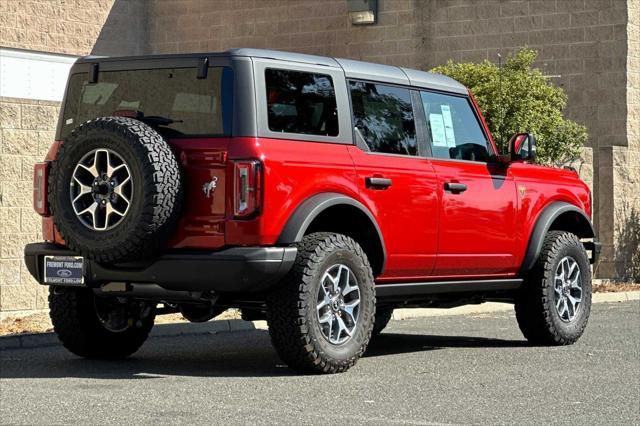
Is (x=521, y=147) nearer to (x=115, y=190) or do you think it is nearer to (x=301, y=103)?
(x=301, y=103)

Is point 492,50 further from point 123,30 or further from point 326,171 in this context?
point 326,171

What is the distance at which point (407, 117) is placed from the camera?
1050cm

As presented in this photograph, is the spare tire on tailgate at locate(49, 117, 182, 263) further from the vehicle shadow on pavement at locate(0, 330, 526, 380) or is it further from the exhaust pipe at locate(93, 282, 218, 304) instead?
the vehicle shadow on pavement at locate(0, 330, 526, 380)

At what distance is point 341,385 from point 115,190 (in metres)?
1.92

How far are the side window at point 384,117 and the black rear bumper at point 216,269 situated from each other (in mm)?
1431

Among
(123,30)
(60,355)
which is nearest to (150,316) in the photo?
(60,355)

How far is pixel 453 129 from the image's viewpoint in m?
11.0

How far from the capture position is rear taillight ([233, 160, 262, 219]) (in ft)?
29.0

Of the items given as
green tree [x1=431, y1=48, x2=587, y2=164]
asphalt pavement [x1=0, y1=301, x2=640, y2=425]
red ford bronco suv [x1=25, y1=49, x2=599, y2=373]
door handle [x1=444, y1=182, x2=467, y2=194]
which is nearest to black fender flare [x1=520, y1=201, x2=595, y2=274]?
red ford bronco suv [x1=25, y1=49, x2=599, y2=373]

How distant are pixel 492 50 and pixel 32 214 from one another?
1269cm

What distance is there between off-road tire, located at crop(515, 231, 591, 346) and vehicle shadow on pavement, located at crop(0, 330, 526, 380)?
0.30 m

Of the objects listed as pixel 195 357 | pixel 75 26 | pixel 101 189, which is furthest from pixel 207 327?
pixel 75 26

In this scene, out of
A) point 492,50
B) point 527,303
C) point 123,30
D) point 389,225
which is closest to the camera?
point 389,225

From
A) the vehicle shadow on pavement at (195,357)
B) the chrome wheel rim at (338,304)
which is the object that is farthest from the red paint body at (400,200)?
the vehicle shadow on pavement at (195,357)
